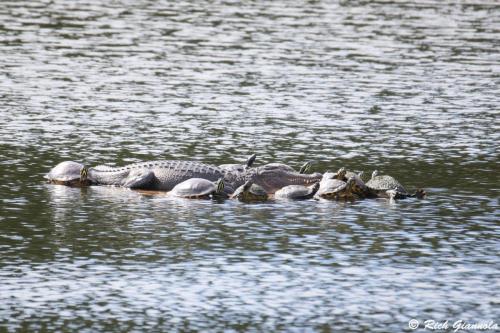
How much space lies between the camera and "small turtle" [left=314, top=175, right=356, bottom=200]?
22.7 metres

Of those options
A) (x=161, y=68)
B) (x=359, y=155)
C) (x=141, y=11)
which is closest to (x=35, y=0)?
(x=141, y=11)

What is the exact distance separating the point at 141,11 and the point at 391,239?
33.8 m

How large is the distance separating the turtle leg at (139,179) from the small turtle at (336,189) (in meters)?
2.61

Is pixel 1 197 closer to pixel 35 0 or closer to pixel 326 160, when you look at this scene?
pixel 326 160

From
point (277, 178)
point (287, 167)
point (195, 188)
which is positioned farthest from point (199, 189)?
point (287, 167)

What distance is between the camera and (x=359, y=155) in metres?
26.5

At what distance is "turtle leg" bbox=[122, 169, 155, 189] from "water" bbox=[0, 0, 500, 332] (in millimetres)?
320

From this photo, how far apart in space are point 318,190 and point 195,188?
1.89 m

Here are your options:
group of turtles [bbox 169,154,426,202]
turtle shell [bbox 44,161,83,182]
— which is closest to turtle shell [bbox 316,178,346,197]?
group of turtles [bbox 169,154,426,202]

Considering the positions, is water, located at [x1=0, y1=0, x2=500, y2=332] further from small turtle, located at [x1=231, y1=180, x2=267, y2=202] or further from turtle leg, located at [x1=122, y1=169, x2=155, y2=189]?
small turtle, located at [x1=231, y1=180, x2=267, y2=202]

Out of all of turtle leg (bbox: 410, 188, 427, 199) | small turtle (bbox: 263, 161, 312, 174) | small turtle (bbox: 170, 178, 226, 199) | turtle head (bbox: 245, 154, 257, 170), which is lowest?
turtle leg (bbox: 410, 188, 427, 199)

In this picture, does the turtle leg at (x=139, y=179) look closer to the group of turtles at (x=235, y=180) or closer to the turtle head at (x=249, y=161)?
the group of turtles at (x=235, y=180)

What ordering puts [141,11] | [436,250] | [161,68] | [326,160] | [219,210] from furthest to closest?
[141,11], [161,68], [326,160], [219,210], [436,250]

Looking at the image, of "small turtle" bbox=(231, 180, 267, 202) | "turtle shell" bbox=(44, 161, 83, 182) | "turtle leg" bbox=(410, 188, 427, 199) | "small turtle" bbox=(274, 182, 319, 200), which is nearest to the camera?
"small turtle" bbox=(231, 180, 267, 202)
